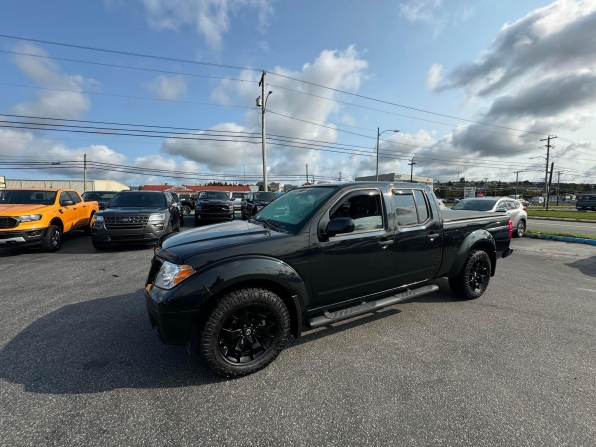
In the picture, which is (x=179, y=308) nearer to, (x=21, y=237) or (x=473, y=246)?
(x=473, y=246)

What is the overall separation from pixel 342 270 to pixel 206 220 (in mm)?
12201

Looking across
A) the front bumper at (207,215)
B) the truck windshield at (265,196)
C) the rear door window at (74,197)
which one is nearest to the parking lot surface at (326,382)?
the rear door window at (74,197)

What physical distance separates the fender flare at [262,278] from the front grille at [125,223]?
591cm

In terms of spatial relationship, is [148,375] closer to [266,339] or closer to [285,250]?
[266,339]

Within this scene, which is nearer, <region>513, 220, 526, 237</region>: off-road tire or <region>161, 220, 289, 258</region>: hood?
<region>161, 220, 289, 258</region>: hood

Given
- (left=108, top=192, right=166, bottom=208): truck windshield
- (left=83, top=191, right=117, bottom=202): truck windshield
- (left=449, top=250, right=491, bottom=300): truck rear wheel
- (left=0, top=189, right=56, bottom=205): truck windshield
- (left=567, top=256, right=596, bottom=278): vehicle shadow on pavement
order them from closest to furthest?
(left=449, top=250, right=491, bottom=300): truck rear wheel, (left=567, top=256, right=596, bottom=278): vehicle shadow on pavement, (left=0, top=189, right=56, bottom=205): truck windshield, (left=108, top=192, right=166, bottom=208): truck windshield, (left=83, top=191, right=117, bottom=202): truck windshield

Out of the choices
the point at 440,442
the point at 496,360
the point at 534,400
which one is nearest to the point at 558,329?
the point at 496,360

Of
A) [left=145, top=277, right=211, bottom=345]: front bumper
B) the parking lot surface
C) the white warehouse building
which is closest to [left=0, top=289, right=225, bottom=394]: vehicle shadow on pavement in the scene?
the parking lot surface

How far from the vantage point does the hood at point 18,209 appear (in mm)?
6692

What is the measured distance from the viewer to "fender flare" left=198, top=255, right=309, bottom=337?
93.7 inches

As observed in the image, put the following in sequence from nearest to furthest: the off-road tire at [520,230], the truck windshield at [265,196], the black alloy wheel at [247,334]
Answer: the black alloy wheel at [247,334], the off-road tire at [520,230], the truck windshield at [265,196]

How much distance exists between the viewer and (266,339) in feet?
8.73

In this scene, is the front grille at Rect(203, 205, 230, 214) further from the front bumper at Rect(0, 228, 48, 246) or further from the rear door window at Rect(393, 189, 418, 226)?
the rear door window at Rect(393, 189, 418, 226)

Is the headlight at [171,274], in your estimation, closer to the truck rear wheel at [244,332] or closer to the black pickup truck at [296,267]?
the black pickup truck at [296,267]
